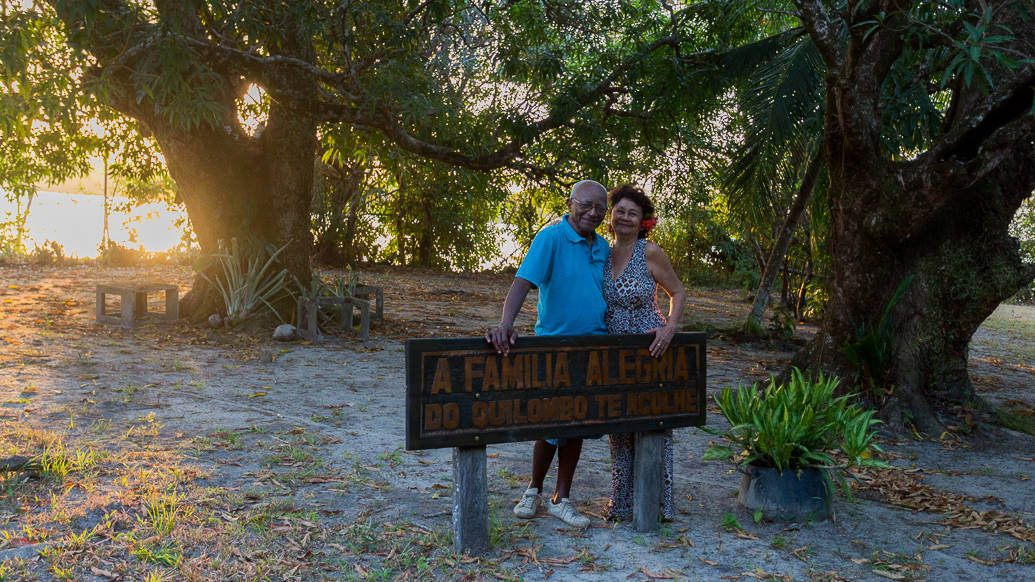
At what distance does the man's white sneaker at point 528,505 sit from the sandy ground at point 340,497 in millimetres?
97

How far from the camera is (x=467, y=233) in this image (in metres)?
21.2

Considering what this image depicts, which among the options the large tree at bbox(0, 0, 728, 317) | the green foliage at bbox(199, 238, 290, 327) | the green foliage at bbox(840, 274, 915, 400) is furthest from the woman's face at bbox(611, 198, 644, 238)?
the green foliage at bbox(199, 238, 290, 327)

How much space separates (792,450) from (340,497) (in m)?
2.45

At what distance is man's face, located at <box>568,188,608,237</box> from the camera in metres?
4.10

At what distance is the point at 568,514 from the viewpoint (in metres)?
4.34

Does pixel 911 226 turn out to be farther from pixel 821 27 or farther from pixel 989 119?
pixel 821 27

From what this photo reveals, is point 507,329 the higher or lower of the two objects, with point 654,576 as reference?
higher

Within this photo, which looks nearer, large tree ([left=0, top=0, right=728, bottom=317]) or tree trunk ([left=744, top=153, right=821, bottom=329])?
large tree ([left=0, top=0, right=728, bottom=317])

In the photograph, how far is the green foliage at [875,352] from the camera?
6836 millimetres

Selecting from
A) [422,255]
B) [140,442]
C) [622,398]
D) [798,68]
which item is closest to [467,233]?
[422,255]

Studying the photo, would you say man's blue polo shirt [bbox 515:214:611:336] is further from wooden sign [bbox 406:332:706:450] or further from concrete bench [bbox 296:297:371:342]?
concrete bench [bbox 296:297:371:342]

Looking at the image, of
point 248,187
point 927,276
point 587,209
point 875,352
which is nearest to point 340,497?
point 587,209

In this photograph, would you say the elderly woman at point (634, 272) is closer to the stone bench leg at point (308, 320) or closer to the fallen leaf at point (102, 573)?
the fallen leaf at point (102, 573)

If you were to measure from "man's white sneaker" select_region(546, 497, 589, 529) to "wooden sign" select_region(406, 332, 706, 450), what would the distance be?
54 cm
